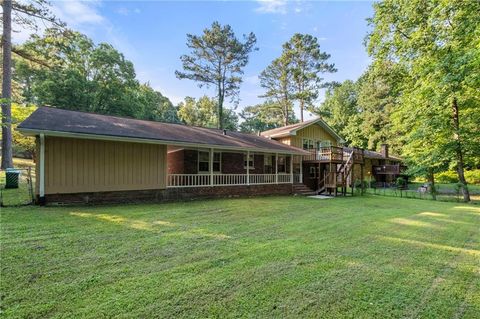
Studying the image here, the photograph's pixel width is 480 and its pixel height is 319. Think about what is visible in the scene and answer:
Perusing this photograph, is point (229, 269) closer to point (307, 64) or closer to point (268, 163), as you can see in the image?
point (268, 163)

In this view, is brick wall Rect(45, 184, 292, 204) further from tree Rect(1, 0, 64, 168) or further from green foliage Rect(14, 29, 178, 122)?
green foliage Rect(14, 29, 178, 122)

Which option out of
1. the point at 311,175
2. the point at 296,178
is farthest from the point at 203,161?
the point at 311,175

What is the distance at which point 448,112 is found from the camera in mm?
15695

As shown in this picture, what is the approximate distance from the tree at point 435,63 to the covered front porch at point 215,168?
9.77 metres

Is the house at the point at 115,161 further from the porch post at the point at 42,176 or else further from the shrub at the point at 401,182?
the shrub at the point at 401,182

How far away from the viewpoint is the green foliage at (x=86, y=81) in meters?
25.0

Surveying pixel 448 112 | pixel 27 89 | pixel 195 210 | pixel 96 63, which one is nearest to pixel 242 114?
pixel 96 63

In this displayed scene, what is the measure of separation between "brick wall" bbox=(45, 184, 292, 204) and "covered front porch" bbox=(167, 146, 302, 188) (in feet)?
0.88

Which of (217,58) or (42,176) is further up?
(217,58)

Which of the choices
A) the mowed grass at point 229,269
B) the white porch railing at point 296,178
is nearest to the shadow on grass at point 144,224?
the mowed grass at point 229,269

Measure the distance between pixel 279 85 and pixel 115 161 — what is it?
27.6 m

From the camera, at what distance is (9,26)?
48.8 feet

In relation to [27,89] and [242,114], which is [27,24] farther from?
[242,114]

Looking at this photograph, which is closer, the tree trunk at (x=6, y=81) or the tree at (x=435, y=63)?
the tree at (x=435, y=63)
